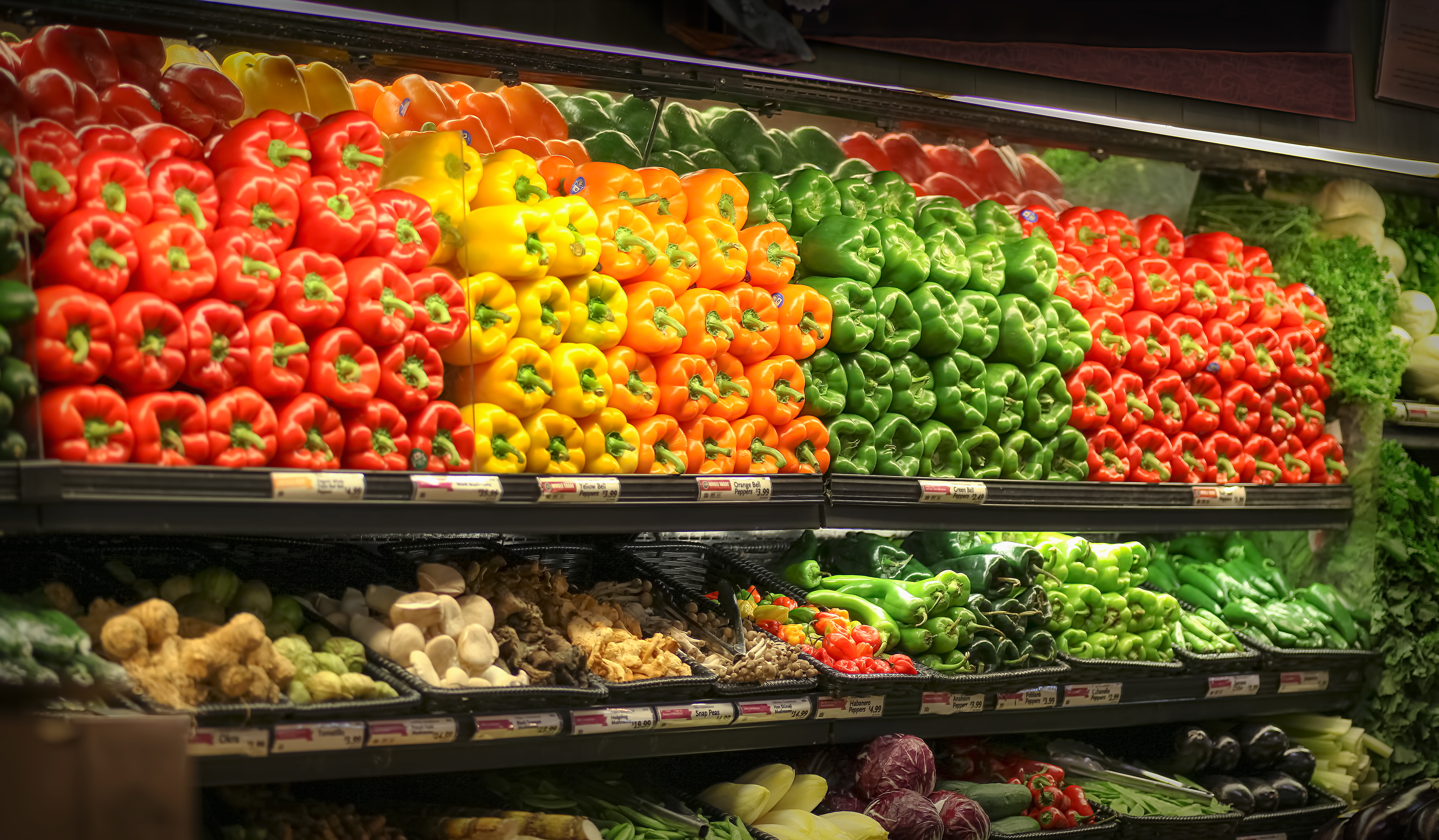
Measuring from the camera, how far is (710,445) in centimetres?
343

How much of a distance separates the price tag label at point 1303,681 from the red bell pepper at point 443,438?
123 inches

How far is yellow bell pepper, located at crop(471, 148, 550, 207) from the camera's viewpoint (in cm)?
316

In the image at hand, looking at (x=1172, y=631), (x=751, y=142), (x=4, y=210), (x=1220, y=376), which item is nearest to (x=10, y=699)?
(x=4, y=210)

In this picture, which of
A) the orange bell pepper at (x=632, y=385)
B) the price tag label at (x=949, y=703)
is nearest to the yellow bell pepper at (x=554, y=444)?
the orange bell pepper at (x=632, y=385)

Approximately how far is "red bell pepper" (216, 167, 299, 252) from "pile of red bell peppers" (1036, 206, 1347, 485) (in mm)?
2644

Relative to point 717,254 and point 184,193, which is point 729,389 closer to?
point 717,254

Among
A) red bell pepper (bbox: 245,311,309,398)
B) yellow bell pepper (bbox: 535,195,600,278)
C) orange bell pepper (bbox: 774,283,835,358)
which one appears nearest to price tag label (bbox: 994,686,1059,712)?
orange bell pepper (bbox: 774,283,835,358)

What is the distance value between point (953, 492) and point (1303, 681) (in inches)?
69.6

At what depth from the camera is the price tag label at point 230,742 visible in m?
2.43

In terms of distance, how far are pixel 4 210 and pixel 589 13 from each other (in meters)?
1.44

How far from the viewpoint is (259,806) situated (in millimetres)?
2842

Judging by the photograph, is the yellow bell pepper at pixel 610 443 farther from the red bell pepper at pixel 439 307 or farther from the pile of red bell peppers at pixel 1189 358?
the pile of red bell peppers at pixel 1189 358

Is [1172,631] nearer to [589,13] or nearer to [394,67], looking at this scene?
[589,13]

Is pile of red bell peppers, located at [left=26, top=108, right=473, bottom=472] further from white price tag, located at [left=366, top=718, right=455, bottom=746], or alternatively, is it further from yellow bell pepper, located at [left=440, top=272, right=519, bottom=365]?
white price tag, located at [left=366, top=718, right=455, bottom=746]
